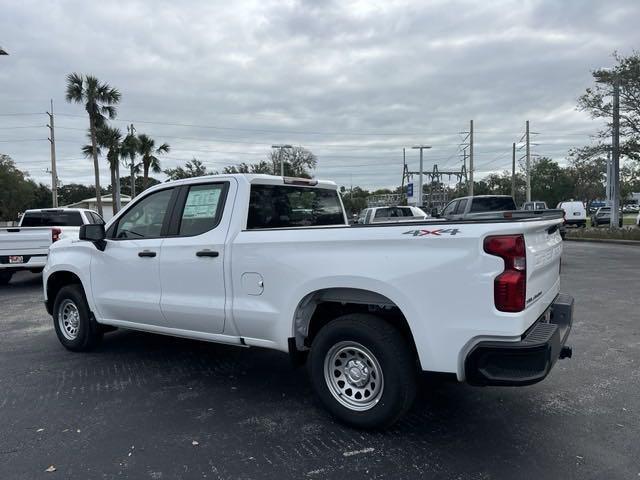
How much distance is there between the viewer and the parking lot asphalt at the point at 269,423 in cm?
321

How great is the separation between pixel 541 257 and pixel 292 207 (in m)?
2.39

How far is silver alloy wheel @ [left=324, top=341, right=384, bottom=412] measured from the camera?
360 centimetres

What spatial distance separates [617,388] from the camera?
446cm

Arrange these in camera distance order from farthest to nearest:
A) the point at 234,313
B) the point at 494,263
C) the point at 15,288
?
the point at 15,288 < the point at 234,313 < the point at 494,263

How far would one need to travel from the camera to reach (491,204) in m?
15.8

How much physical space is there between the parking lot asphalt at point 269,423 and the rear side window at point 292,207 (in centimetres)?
153

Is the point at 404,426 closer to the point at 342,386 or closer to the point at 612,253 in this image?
the point at 342,386

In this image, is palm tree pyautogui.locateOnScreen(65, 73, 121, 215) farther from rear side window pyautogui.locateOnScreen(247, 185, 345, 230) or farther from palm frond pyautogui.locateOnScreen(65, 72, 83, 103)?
rear side window pyautogui.locateOnScreen(247, 185, 345, 230)

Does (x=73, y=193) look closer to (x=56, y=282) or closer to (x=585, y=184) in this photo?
(x=585, y=184)

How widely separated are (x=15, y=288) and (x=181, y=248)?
28.8 feet

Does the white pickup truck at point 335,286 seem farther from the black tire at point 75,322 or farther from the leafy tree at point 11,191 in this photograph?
the leafy tree at point 11,191

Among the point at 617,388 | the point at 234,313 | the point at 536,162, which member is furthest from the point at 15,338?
the point at 536,162

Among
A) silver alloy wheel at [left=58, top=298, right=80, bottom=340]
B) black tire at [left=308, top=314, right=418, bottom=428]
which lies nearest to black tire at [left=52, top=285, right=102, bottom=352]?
silver alloy wheel at [left=58, top=298, right=80, bottom=340]

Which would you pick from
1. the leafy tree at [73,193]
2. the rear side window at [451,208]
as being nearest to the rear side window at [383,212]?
the rear side window at [451,208]
